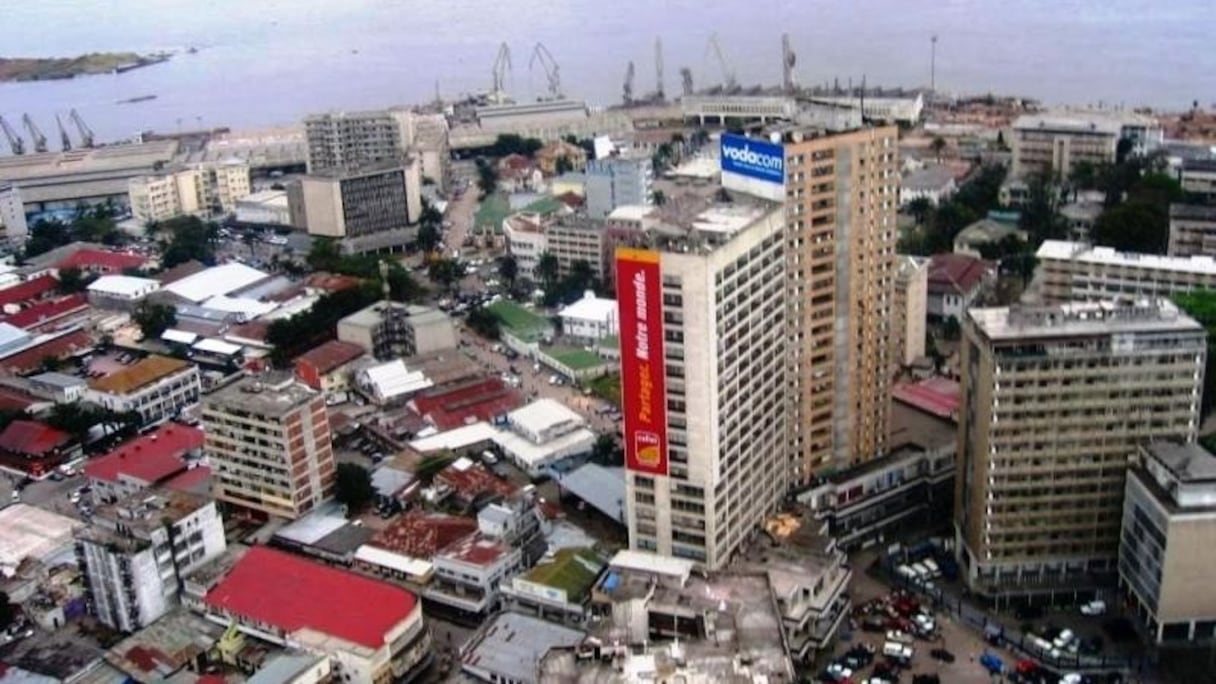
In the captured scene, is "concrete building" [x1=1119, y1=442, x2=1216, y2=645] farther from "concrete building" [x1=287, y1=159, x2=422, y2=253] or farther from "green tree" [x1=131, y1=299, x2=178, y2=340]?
"concrete building" [x1=287, y1=159, x2=422, y2=253]

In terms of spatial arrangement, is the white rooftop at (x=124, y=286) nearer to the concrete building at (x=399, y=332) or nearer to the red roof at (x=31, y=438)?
the concrete building at (x=399, y=332)

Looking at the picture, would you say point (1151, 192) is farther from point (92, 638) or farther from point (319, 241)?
point (92, 638)

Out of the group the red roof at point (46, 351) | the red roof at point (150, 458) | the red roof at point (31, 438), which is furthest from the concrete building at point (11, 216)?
the red roof at point (150, 458)

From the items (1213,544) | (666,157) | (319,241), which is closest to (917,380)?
(1213,544)

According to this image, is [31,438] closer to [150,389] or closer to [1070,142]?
[150,389]

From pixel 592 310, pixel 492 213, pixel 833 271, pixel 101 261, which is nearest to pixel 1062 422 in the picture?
pixel 833 271
